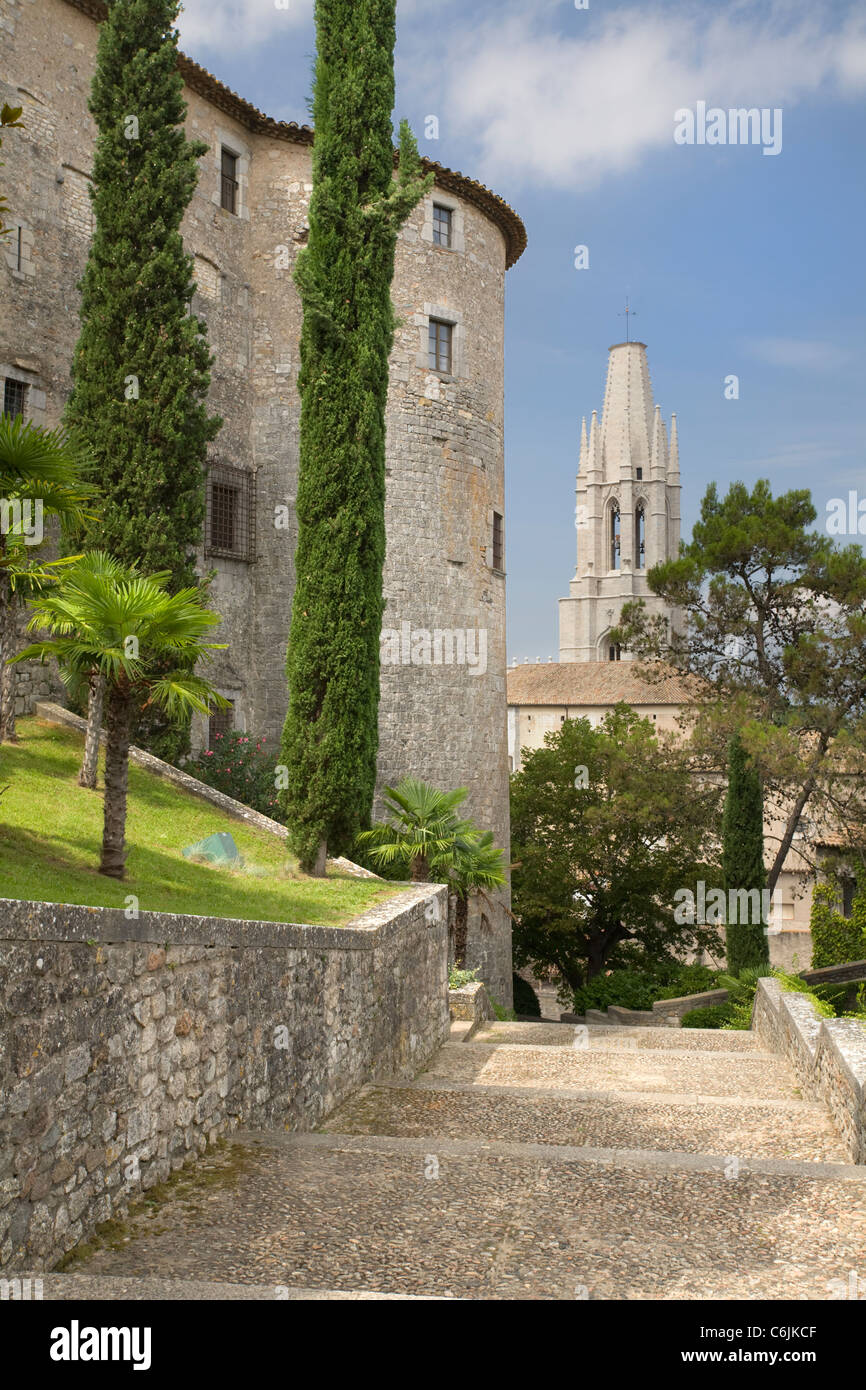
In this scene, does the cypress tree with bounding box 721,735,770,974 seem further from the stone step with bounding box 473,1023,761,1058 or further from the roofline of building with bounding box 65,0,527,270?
the roofline of building with bounding box 65,0,527,270

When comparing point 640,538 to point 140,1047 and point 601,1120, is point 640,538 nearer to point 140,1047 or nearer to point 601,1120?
point 601,1120

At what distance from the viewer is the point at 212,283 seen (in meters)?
20.2

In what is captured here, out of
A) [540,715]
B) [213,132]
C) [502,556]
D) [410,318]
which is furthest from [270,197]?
[540,715]

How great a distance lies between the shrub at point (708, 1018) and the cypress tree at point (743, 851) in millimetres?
2059

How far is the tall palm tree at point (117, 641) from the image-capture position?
8609mm

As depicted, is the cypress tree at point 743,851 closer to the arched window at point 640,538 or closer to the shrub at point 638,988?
the shrub at point 638,988

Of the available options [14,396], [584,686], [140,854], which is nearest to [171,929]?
[140,854]

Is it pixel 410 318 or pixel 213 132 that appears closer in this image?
pixel 213 132

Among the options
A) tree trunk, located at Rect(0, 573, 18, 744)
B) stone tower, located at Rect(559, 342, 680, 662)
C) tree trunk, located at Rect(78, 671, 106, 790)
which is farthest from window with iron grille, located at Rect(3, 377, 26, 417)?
stone tower, located at Rect(559, 342, 680, 662)

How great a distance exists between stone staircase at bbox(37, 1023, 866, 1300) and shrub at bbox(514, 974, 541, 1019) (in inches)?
1060

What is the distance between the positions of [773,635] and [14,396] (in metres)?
19.8

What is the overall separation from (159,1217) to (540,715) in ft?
177
